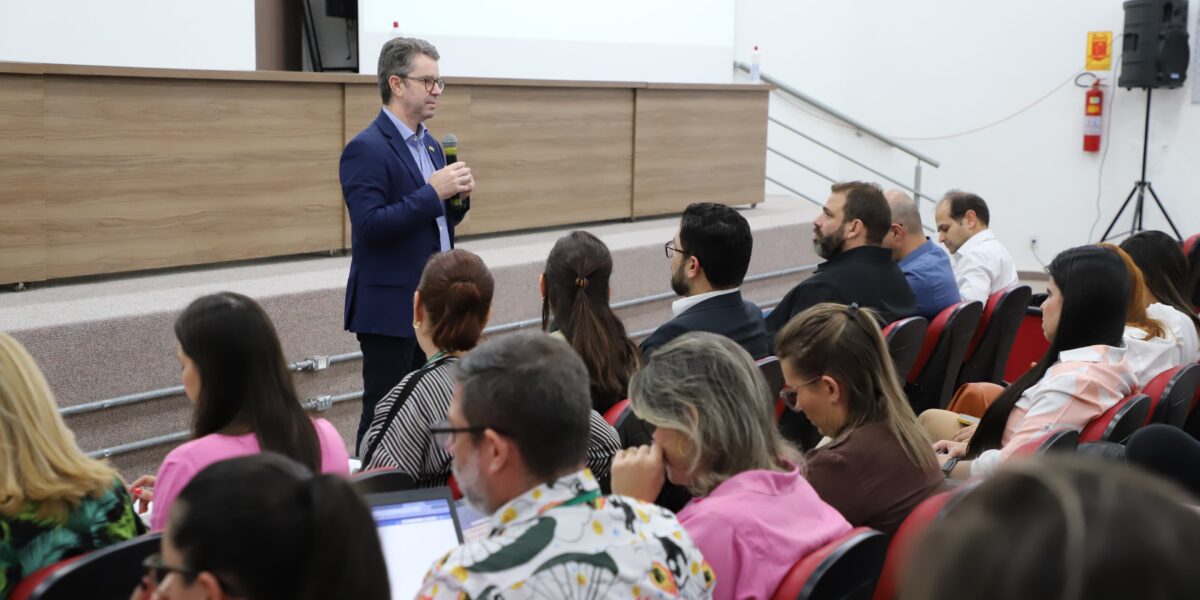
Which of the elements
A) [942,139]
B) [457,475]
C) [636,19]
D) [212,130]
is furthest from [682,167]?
[457,475]

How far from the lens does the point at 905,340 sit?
3.73 m

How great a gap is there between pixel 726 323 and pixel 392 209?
1.12 metres

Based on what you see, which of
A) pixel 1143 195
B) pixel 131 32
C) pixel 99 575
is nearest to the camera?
pixel 99 575

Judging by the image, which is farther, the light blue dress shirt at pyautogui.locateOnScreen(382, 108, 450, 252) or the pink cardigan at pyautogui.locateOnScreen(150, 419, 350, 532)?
the light blue dress shirt at pyautogui.locateOnScreen(382, 108, 450, 252)

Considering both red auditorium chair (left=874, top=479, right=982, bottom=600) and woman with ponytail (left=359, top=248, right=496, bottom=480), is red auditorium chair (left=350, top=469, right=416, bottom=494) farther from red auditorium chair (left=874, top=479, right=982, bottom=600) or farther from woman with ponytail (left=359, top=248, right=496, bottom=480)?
red auditorium chair (left=874, top=479, right=982, bottom=600)

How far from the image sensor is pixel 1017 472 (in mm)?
803

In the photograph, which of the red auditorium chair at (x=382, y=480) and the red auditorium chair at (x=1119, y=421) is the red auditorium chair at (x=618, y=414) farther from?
the red auditorium chair at (x=1119, y=421)

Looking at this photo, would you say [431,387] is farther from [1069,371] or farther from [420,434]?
[1069,371]

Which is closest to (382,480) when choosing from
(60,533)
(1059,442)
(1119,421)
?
(60,533)

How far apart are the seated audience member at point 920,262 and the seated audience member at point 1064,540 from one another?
3682 mm

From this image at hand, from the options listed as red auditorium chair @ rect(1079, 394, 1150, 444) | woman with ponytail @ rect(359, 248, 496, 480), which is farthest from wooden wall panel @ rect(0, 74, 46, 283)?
red auditorium chair @ rect(1079, 394, 1150, 444)

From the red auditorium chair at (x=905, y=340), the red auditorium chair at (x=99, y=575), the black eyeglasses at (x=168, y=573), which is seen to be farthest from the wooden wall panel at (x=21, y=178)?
the black eyeglasses at (x=168, y=573)

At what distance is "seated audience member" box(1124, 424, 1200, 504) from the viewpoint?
2082 mm

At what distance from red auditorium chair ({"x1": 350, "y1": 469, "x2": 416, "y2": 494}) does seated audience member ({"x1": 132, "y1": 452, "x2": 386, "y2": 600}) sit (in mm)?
793
